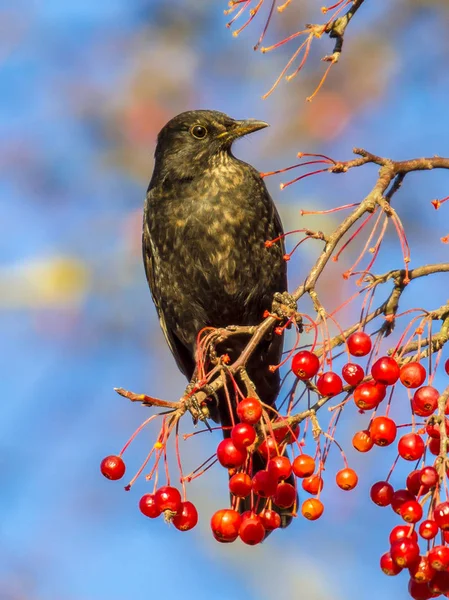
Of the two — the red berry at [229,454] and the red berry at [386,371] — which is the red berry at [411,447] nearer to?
the red berry at [386,371]

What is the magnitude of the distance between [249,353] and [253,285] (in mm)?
2457

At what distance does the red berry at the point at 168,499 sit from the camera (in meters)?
2.60

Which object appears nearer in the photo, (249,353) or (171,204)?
(249,353)

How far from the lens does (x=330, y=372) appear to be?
8.15 ft

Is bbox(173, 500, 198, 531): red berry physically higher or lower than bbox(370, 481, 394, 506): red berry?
lower

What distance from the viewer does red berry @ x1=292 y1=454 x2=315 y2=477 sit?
2555 millimetres

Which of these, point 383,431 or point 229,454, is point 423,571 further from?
point 229,454

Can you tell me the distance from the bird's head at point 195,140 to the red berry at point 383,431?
117 inches

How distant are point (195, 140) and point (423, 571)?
3.59 meters

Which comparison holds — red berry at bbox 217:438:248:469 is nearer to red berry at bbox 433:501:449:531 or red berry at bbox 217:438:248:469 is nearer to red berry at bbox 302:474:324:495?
red berry at bbox 302:474:324:495

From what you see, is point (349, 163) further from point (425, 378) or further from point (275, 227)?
point (275, 227)

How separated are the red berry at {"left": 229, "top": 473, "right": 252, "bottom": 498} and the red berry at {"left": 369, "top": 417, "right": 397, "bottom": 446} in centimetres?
39

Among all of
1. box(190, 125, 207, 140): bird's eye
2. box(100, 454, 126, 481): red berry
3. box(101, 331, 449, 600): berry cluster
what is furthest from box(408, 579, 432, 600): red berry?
box(190, 125, 207, 140): bird's eye

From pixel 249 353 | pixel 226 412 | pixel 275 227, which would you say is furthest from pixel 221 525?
pixel 275 227
